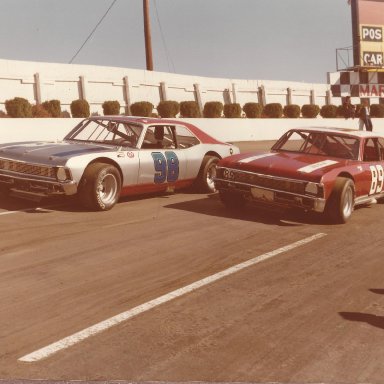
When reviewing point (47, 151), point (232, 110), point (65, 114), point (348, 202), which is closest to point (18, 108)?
point (65, 114)

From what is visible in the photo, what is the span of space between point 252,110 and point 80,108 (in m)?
12.7

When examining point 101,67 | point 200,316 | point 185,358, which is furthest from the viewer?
point 101,67

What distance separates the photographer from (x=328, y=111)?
42.7 metres

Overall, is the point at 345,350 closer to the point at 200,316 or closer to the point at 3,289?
the point at 200,316

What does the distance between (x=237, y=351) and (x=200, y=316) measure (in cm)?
67

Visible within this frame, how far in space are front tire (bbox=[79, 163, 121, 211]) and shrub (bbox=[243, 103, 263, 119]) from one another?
92.4 feet

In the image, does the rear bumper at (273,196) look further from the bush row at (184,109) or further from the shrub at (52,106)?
the shrub at (52,106)

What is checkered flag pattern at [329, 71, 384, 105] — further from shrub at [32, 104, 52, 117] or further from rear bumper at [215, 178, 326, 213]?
rear bumper at [215, 178, 326, 213]

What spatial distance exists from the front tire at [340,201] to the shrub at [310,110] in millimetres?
34017

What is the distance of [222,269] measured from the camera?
18.9 feet

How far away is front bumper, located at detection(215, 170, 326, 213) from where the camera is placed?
8027mm

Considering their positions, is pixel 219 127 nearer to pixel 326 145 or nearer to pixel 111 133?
pixel 111 133

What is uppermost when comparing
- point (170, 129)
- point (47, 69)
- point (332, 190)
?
point (47, 69)

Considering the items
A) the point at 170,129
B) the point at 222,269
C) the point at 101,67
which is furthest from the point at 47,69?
the point at 222,269
